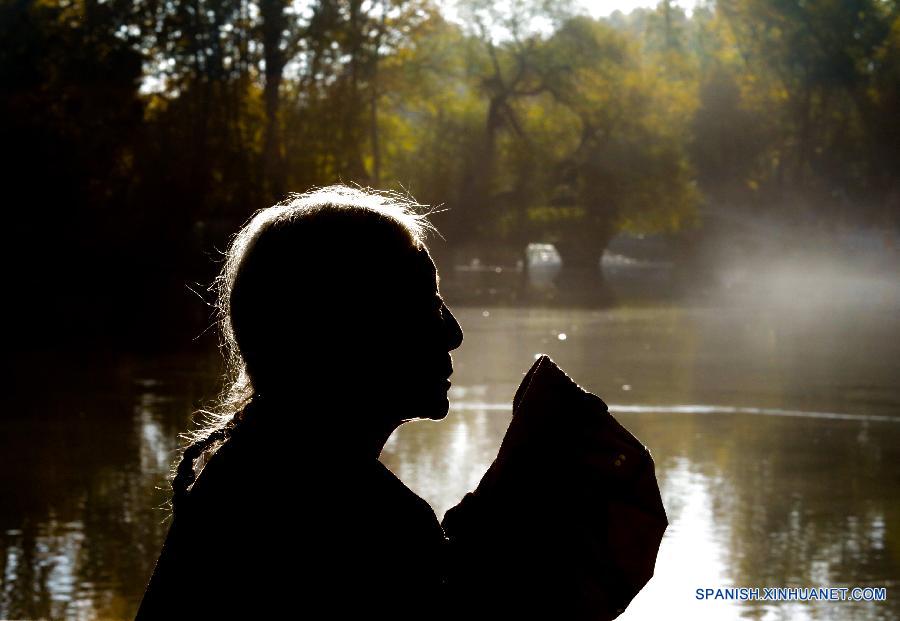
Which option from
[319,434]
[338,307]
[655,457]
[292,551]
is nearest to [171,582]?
[292,551]

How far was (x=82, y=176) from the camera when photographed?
32.8 meters

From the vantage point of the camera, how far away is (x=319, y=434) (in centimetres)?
187

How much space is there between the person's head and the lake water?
209 inches

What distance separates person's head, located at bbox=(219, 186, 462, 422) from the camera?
1842mm

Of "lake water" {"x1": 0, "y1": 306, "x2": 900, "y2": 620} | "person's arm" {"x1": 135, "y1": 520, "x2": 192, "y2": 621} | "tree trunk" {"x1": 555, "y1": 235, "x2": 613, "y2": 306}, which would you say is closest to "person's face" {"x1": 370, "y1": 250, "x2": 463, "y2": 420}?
"person's arm" {"x1": 135, "y1": 520, "x2": 192, "y2": 621}

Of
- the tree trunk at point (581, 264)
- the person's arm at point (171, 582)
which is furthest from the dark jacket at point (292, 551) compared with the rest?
the tree trunk at point (581, 264)

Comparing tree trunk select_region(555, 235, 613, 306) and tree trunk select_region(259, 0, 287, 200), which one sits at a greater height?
tree trunk select_region(259, 0, 287, 200)

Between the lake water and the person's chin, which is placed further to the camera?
the lake water

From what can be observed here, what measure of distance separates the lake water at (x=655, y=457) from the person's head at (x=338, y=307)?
209 inches

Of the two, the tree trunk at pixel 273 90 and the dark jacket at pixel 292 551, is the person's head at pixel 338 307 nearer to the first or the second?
the dark jacket at pixel 292 551

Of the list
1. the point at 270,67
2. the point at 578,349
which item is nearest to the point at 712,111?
the point at 270,67

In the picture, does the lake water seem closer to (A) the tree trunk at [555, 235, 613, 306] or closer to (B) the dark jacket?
(B) the dark jacket

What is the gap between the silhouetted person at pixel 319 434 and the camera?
5.86 ft

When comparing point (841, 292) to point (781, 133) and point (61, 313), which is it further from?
point (61, 313)
